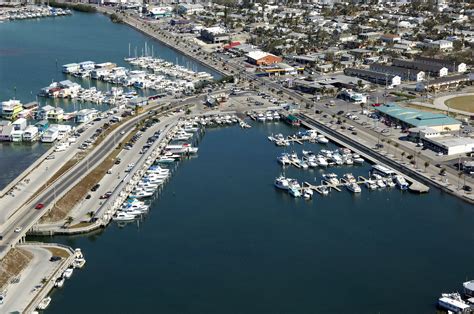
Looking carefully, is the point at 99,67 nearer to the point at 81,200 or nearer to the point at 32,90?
the point at 32,90

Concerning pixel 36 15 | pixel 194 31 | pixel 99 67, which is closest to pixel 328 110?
pixel 99 67

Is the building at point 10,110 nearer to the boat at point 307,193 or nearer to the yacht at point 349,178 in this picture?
the boat at point 307,193

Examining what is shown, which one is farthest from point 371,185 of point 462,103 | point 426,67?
point 426,67

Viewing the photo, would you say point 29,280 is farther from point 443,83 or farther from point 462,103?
point 443,83

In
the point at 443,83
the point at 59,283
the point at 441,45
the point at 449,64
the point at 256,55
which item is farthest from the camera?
the point at 441,45

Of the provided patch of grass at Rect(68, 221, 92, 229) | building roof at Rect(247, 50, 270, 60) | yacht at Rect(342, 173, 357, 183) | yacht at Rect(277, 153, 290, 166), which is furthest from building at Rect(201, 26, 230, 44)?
patch of grass at Rect(68, 221, 92, 229)

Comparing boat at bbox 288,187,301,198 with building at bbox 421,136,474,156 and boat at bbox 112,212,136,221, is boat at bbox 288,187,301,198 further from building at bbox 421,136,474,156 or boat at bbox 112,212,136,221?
building at bbox 421,136,474,156
